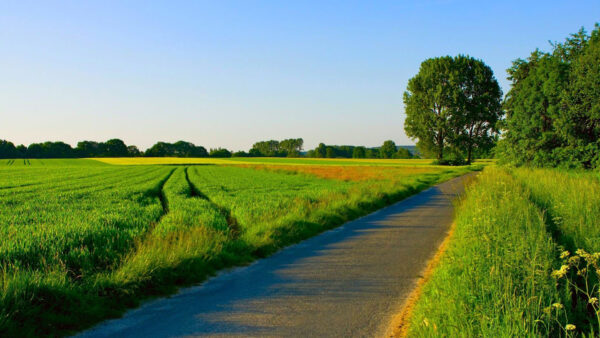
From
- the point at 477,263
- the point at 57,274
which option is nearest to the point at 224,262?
the point at 57,274

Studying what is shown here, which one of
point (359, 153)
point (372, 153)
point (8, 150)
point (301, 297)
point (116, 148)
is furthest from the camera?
point (359, 153)

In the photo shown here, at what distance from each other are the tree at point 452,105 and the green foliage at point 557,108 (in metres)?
33.0

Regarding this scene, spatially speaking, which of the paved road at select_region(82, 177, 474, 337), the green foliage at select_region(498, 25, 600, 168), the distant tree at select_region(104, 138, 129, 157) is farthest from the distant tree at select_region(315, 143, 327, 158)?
the paved road at select_region(82, 177, 474, 337)

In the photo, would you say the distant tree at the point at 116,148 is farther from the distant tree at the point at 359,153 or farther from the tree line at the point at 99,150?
the distant tree at the point at 359,153

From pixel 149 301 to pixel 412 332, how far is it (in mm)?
3886

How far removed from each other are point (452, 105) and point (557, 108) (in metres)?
37.9

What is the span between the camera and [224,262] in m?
7.79

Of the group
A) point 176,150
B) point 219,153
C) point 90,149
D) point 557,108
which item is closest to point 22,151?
point 90,149

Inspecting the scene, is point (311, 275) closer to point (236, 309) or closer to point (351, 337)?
point (236, 309)

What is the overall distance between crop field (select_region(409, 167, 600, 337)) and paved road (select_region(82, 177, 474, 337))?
677 millimetres

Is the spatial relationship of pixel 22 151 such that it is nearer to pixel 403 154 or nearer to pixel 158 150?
pixel 158 150

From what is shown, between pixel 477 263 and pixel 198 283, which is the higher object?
pixel 477 263

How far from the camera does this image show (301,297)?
19.2 feet

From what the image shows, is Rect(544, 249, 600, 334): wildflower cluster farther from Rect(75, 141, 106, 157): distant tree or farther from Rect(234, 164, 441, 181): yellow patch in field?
Rect(75, 141, 106, 157): distant tree
